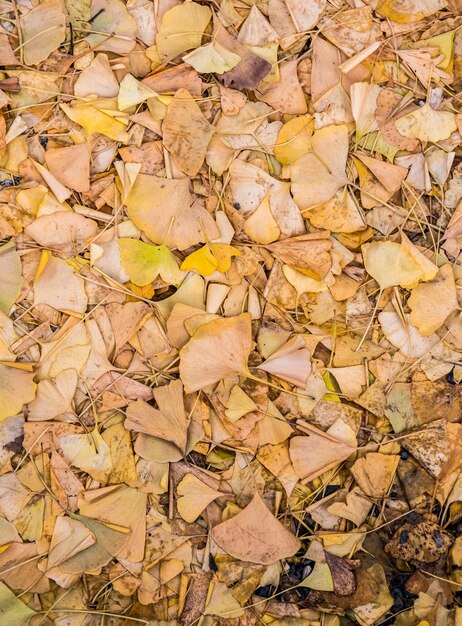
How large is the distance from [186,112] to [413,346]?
548 mm

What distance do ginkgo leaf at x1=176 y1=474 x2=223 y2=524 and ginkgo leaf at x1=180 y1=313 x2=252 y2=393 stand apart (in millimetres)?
152

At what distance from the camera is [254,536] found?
98cm

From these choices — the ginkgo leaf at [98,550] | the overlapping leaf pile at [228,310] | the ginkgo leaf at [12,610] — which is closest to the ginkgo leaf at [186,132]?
the overlapping leaf pile at [228,310]

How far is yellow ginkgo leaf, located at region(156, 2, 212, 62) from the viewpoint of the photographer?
96 centimetres

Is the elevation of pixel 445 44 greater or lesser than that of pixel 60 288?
greater

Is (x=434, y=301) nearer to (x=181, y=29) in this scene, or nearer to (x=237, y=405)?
(x=237, y=405)

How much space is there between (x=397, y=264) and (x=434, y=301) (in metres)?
0.09

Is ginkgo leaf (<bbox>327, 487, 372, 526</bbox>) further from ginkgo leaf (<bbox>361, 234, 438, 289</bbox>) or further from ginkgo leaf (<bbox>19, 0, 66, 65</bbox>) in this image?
ginkgo leaf (<bbox>19, 0, 66, 65</bbox>)

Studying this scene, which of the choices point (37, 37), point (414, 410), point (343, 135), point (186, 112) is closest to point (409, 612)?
point (414, 410)

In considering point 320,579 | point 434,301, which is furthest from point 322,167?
point 320,579

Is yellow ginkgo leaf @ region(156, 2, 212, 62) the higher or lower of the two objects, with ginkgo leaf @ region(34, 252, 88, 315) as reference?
higher

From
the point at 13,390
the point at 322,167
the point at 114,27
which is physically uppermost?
the point at 114,27

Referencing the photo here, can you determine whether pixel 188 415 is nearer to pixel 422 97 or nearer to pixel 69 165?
pixel 69 165

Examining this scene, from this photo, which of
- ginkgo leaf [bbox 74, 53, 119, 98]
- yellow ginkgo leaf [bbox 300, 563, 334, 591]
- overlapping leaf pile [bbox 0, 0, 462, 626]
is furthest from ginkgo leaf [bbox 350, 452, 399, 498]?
ginkgo leaf [bbox 74, 53, 119, 98]
